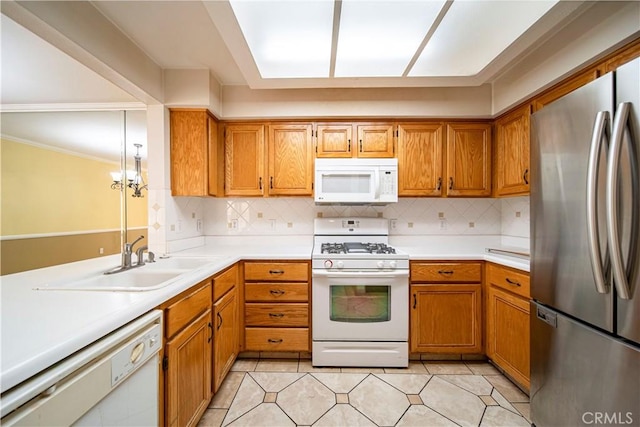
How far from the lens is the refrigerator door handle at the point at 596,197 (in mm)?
930

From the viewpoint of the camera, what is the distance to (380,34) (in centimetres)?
157

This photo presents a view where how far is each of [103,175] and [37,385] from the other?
2267 millimetres

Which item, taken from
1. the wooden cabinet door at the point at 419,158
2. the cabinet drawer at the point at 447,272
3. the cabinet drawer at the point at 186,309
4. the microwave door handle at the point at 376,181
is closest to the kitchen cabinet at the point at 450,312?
the cabinet drawer at the point at 447,272

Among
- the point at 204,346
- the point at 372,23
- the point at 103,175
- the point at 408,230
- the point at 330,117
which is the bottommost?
the point at 204,346

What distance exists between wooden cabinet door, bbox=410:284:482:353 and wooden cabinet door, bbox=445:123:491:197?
0.91 m

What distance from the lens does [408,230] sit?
2662 millimetres

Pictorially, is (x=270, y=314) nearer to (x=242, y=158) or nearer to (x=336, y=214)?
(x=336, y=214)

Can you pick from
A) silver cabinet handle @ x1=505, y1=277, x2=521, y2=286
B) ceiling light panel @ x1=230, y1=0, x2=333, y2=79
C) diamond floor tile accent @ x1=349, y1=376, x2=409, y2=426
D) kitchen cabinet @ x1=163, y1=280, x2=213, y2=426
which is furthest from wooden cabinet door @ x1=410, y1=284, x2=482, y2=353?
ceiling light panel @ x1=230, y1=0, x2=333, y2=79

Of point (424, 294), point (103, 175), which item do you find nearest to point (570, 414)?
point (424, 294)

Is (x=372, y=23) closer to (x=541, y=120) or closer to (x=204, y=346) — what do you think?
(x=541, y=120)

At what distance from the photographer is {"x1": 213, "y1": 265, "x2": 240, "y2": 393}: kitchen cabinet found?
1614mm

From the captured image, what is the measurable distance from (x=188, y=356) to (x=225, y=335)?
53cm
